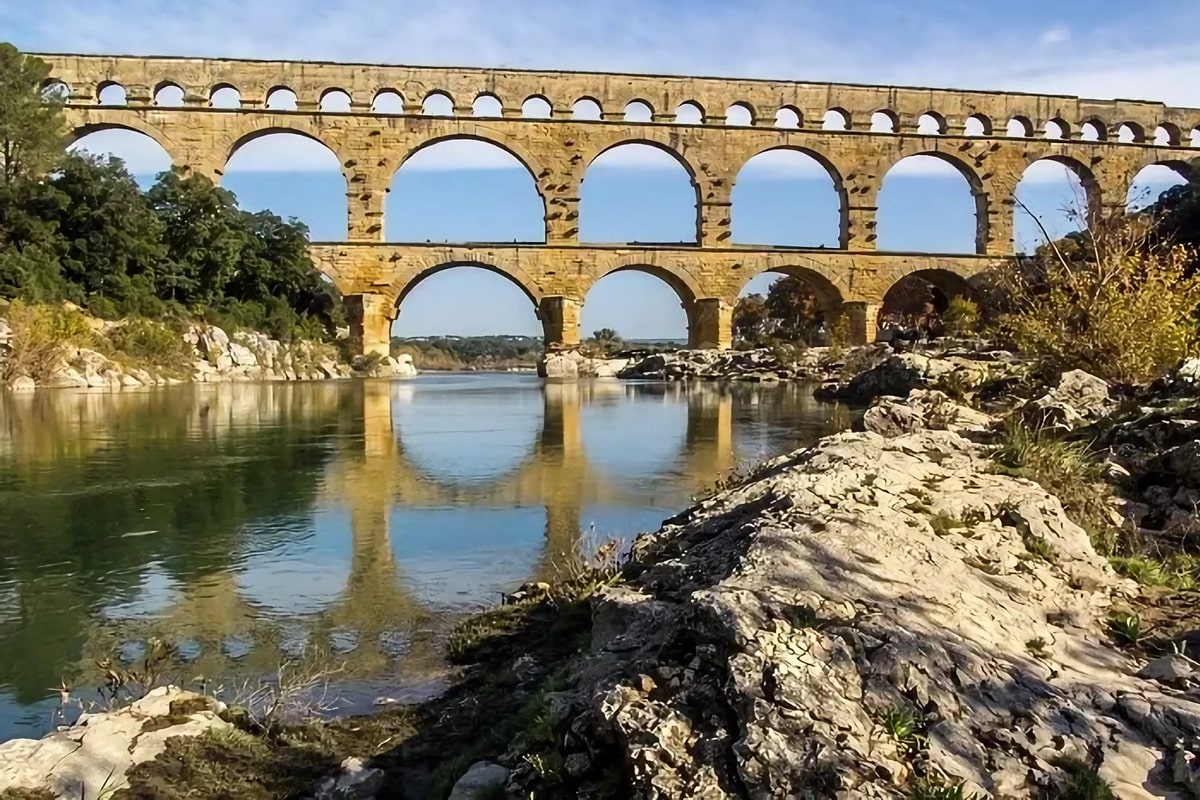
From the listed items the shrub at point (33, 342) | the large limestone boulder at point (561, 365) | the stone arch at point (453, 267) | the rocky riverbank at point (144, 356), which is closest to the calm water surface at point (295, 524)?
the shrub at point (33, 342)

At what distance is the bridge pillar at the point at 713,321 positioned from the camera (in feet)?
108

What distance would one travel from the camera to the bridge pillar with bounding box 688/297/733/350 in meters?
32.9

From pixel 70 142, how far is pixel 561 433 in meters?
25.2

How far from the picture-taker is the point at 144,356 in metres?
23.8

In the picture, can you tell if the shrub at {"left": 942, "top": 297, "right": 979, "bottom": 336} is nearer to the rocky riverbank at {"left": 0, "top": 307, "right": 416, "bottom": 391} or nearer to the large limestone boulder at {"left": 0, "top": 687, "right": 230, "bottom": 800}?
the rocky riverbank at {"left": 0, "top": 307, "right": 416, "bottom": 391}

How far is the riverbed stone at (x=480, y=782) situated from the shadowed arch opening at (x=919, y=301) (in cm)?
2736

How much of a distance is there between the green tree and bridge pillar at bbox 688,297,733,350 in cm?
1886

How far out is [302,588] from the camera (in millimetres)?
4781

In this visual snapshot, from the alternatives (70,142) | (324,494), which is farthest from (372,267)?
(324,494)

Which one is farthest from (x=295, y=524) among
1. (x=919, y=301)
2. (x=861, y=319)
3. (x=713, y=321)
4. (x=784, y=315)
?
(x=784, y=315)

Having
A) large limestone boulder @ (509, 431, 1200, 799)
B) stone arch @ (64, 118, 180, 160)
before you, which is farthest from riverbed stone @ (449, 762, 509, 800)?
stone arch @ (64, 118, 180, 160)

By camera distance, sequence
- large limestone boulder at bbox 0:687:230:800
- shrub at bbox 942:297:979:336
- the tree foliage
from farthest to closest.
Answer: the tree foliage → shrub at bbox 942:297:979:336 → large limestone boulder at bbox 0:687:230:800

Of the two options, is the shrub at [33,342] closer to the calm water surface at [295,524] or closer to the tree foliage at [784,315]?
the calm water surface at [295,524]

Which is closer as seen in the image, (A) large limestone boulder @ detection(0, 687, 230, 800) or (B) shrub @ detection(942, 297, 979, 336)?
(A) large limestone boulder @ detection(0, 687, 230, 800)
